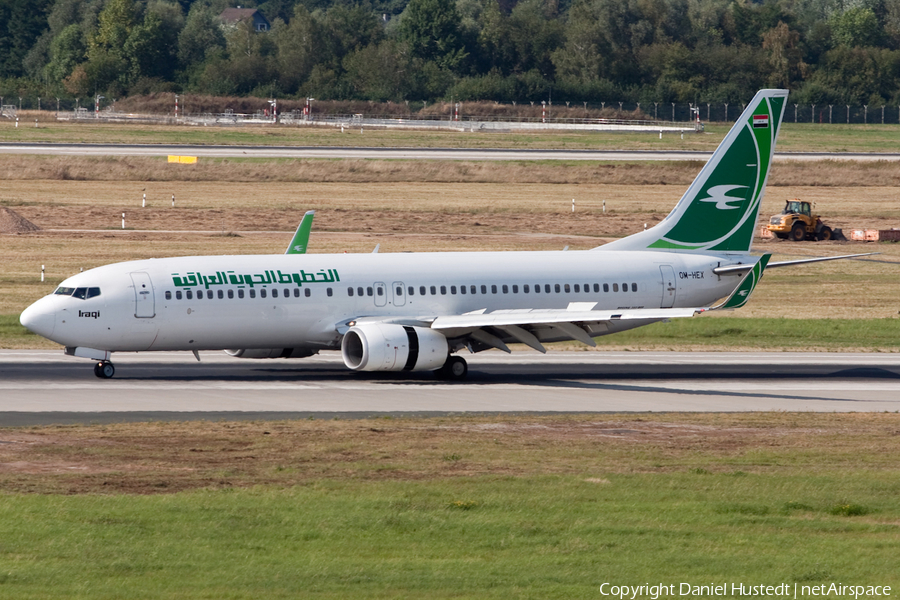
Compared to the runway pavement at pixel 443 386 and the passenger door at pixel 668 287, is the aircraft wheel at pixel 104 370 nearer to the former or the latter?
the runway pavement at pixel 443 386

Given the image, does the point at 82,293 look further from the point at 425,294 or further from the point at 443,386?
the point at 443,386

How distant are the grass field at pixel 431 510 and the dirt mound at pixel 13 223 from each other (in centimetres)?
5161

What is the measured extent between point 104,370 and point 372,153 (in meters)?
82.3

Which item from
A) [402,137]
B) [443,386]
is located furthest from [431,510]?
[402,137]

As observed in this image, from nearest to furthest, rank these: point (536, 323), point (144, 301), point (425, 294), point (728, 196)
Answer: point (144, 301) < point (536, 323) < point (425, 294) < point (728, 196)

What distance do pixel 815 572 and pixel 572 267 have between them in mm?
27687

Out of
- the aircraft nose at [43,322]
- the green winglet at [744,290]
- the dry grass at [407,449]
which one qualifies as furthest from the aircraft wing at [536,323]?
the aircraft nose at [43,322]

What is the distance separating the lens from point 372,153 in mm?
119438

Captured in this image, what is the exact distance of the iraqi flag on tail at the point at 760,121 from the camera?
4703 centimetres

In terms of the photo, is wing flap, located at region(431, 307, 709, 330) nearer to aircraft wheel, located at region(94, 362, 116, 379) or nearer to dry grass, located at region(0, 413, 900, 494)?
dry grass, located at region(0, 413, 900, 494)

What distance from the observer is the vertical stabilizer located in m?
46.7

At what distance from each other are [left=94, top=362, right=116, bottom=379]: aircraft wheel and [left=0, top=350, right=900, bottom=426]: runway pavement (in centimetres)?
34

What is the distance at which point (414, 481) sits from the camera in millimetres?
22750

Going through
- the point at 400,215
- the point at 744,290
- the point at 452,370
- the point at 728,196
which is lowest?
the point at 452,370
